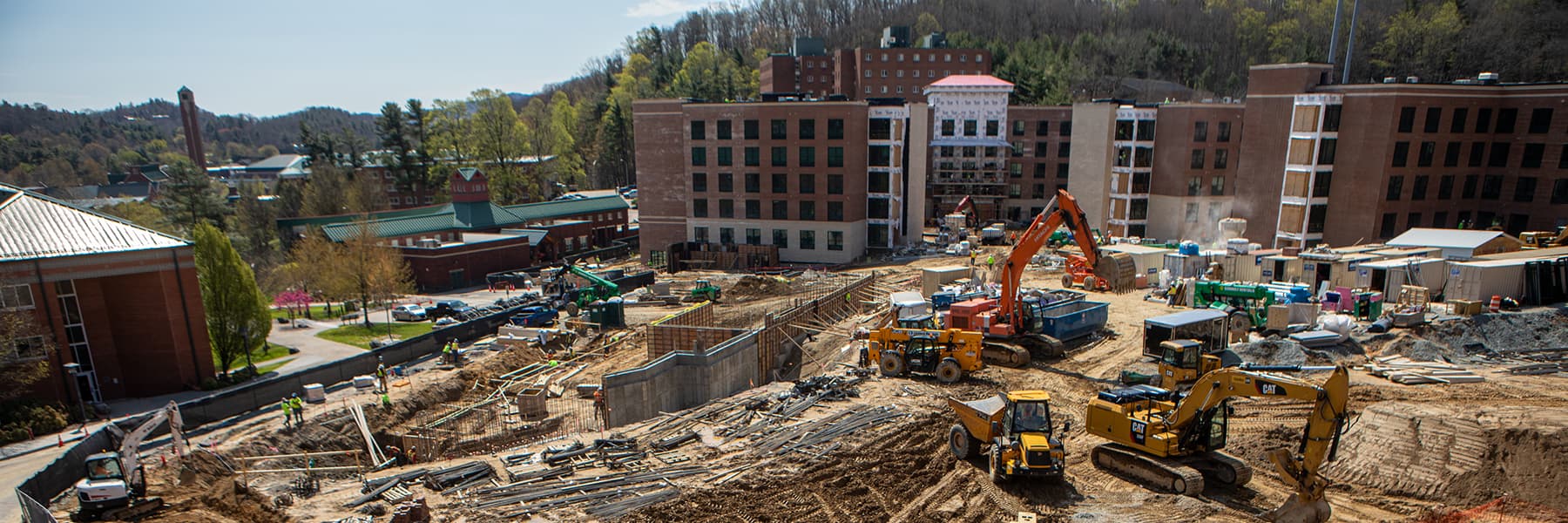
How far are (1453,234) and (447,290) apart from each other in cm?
6170

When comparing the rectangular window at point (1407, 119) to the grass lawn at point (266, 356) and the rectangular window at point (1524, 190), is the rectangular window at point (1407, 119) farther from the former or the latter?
the grass lawn at point (266, 356)

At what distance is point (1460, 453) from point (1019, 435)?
11504 mm

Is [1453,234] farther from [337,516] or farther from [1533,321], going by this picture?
[337,516]

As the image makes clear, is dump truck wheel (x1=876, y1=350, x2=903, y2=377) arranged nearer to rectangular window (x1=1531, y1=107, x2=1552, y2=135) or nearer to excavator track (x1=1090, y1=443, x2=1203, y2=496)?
excavator track (x1=1090, y1=443, x2=1203, y2=496)

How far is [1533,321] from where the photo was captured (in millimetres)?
27250

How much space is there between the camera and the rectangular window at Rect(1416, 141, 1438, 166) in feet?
151

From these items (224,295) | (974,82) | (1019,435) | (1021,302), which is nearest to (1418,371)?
(1021,302)

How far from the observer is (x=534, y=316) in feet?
131

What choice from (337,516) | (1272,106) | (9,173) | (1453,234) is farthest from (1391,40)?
(9,173)

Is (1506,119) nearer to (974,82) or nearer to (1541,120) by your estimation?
(1541,120)

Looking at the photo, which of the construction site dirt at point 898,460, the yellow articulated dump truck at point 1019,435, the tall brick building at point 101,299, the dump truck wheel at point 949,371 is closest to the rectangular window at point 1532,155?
the construction site dirt at point 898,460

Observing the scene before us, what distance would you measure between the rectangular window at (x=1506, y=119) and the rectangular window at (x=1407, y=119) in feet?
20.9

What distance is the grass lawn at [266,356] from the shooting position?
34.9 meters

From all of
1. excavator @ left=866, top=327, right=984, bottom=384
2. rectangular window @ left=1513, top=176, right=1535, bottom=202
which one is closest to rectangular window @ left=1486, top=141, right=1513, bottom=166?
rectangular window @ left=1513, top=176, right=1535, bottom=202
